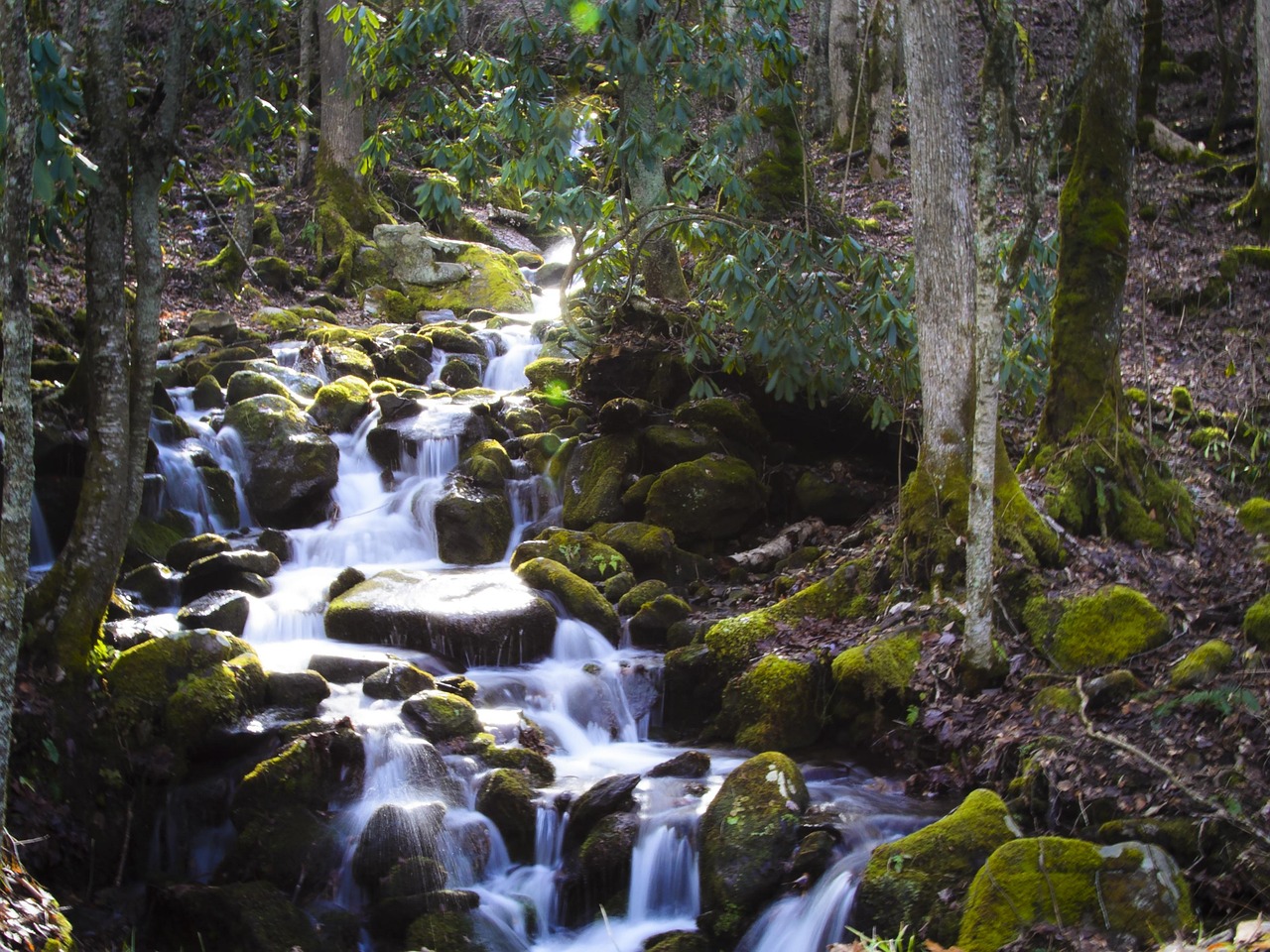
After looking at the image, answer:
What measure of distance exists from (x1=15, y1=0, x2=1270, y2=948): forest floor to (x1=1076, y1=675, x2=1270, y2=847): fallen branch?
1 centimetres

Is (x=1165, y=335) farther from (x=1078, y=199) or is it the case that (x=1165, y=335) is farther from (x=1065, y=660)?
(x=1065, y=660)

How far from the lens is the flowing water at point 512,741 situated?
6.45 meters

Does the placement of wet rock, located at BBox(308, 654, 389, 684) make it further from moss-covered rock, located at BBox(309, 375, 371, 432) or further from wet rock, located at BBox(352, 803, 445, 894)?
moss-covered rock, located at BBox(309, 375, 371, 432)

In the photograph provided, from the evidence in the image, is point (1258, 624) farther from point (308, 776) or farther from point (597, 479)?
point (597, 479)

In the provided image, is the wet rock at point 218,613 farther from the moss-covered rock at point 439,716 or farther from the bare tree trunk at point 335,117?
the bare tree trunk at point 335,117

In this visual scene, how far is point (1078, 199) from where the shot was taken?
9375mm

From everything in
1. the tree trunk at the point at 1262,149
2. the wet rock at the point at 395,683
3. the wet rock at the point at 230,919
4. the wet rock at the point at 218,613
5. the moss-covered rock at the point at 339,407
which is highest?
the tree trunk at the point at 1262,149

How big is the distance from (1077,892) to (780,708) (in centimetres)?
330

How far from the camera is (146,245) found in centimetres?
727

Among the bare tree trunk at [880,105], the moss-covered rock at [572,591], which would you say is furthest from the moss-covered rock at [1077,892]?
the bare tree trunk at [880,105]

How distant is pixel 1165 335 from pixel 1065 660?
Answer: 326 inches

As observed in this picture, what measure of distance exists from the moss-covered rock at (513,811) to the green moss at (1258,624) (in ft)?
15.6

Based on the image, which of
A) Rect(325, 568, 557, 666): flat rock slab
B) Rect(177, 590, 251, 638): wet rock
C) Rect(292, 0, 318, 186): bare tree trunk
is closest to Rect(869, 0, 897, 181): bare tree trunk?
Rect(292, 0, 318, 186): bare tree trunk

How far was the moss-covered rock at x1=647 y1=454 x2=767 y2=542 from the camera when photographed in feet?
37.5
